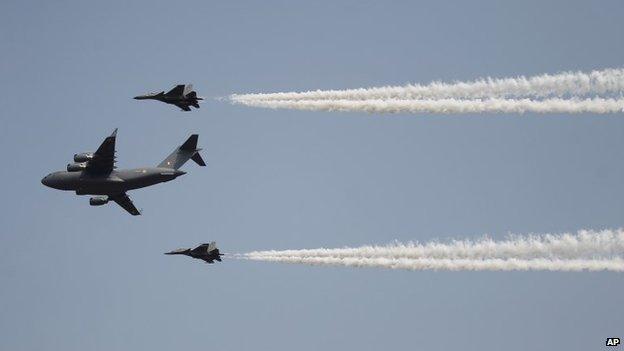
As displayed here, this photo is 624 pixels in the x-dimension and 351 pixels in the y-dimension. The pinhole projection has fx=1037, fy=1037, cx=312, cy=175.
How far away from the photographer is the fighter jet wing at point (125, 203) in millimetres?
78719

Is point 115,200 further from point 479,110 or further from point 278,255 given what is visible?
point 479,110

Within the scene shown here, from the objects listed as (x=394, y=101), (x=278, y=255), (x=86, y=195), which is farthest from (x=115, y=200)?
(x=394, y=101)

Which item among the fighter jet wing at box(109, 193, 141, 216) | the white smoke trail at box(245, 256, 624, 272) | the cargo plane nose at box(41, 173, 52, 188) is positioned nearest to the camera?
the white smoke trail at box(245, 256, 624, 272)

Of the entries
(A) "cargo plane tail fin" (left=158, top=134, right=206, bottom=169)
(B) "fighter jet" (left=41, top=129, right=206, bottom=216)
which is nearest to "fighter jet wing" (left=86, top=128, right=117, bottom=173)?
(B) "fighter jet" (left=41, top=129, right=206, bottom=216)

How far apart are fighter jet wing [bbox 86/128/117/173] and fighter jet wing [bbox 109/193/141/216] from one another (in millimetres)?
7627

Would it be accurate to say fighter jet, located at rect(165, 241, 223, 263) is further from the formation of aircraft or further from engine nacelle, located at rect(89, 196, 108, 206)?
engine nacelle, located at rect(89, 196, 108, 206)

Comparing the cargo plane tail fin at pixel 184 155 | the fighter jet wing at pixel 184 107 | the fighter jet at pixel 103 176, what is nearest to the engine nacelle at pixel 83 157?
the fighter jet at pixel 103 176

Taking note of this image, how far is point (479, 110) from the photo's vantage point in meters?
59.5

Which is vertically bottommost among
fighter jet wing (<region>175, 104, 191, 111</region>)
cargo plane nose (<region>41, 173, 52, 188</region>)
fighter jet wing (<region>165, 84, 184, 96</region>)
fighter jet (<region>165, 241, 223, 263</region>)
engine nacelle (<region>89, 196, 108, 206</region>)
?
fighter jet (<region>165, 241, 223, 263</region>)

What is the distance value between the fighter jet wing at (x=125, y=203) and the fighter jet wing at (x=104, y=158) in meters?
7.63

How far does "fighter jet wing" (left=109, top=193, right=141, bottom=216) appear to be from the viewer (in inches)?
3099

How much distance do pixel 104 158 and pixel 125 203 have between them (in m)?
9.71

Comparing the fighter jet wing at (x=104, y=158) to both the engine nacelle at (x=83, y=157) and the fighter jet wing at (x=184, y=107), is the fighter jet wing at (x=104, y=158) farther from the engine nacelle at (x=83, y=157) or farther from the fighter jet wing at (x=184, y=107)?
the fighter jet wing at (x=184, y=107)

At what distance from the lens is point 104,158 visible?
Result: 7050 centimetres
